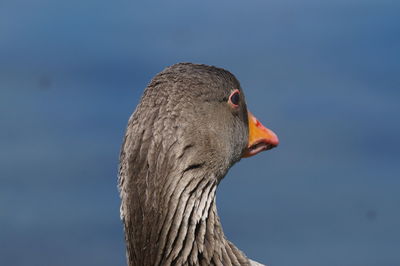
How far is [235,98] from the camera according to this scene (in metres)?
6.02

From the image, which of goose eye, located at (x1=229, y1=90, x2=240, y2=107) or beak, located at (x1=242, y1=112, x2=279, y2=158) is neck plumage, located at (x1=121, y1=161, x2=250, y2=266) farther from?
beak, located at (x1=242, y1=112, x2=279, y2=158)

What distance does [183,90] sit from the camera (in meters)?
5.43

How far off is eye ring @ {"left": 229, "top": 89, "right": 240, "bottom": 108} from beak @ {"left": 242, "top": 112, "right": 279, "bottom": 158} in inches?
15.6

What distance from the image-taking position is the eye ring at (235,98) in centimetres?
593

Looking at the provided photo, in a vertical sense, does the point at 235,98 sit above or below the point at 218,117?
above

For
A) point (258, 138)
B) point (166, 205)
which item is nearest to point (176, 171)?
point (166, 205)

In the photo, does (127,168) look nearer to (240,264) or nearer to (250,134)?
(240,264)

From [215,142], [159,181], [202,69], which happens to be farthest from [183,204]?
[202,69]

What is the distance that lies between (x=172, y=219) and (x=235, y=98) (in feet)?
4.07

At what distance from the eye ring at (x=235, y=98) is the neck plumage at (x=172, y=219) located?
69 centimetres

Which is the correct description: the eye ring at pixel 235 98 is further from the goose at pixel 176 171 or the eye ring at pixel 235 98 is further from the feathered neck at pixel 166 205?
the feathered neck at pixel 166 205

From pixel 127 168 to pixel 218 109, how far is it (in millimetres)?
868

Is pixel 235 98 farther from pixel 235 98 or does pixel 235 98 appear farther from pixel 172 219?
pixel 172 219

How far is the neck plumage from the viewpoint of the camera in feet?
16.6
